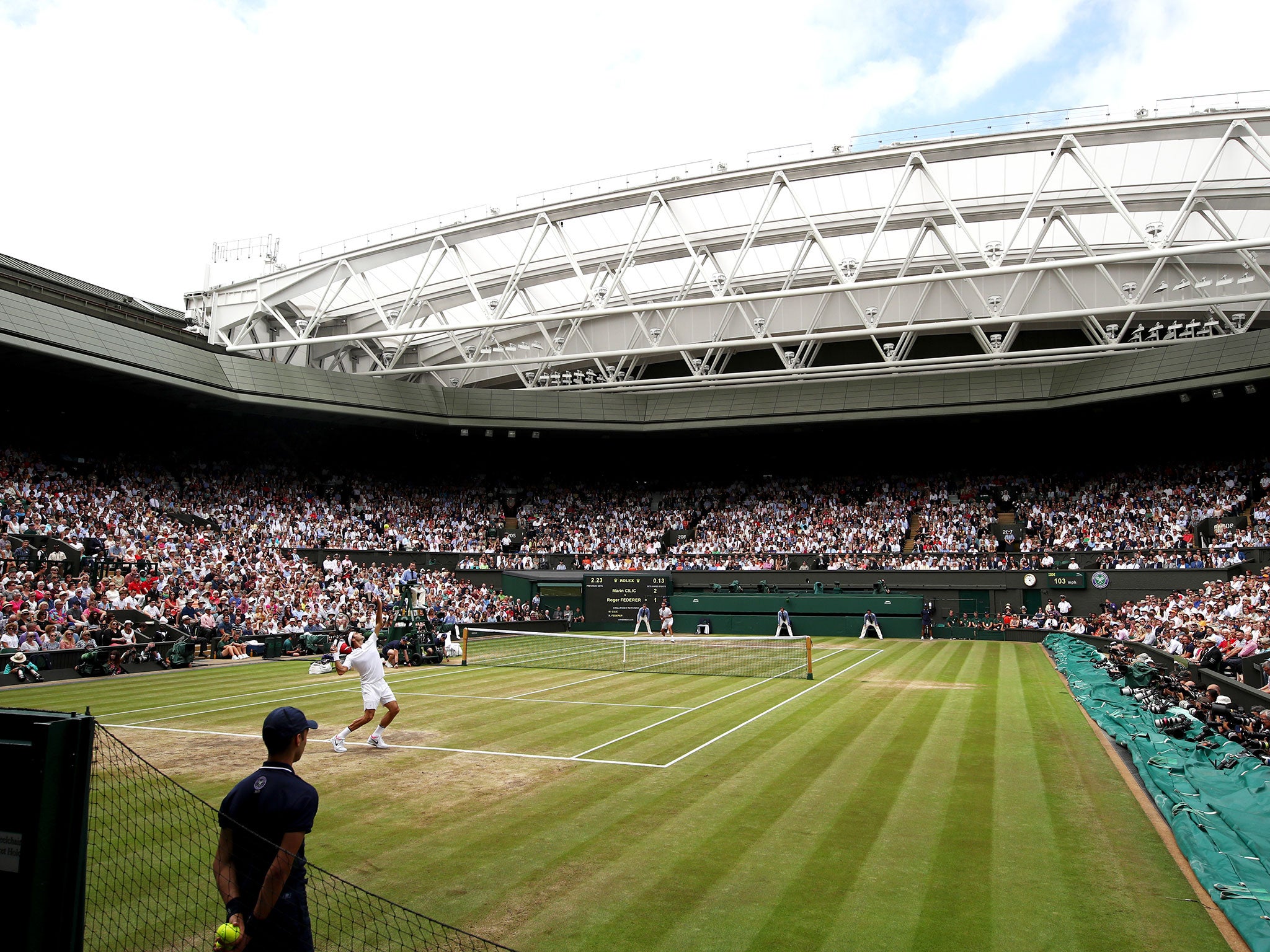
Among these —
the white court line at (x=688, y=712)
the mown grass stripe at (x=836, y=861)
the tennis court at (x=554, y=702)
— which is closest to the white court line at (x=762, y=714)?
the tennis court at (x=554, y=702)

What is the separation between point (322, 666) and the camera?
922 inches

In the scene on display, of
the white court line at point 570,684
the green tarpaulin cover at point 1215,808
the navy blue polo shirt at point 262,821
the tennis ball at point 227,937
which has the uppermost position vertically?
the navy blue polo shirt at point 262,821

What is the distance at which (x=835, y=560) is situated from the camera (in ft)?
143

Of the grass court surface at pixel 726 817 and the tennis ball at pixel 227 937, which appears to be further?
the grass court surface at pixel 726 817

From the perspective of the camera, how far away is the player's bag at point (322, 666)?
23219 millimetres

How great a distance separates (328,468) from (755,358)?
27.8m

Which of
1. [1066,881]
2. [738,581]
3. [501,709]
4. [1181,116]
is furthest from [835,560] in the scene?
[1066,881]

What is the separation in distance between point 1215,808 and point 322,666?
20978 millimetres

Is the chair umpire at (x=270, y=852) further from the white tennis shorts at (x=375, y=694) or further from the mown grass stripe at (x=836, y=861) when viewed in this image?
the white tennis shorts at (x=375, y=694)

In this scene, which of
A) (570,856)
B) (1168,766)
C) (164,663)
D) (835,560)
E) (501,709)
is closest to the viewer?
(570,856)

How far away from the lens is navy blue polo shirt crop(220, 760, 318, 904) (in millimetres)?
4301

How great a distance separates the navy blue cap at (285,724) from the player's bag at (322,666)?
2001cm

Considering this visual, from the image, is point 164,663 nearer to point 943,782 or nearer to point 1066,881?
point 943,782

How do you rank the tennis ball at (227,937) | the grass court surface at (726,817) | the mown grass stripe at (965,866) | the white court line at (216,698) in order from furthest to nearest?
the white court line at (216,698), the grass court surface at (726,817), the mown grass stripe at (965,866), the tennis ball at (227,937)
